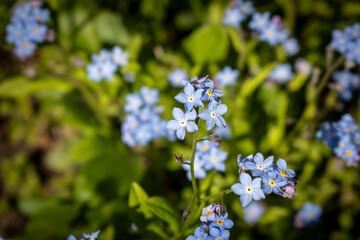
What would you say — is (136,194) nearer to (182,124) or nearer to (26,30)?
(182,124)

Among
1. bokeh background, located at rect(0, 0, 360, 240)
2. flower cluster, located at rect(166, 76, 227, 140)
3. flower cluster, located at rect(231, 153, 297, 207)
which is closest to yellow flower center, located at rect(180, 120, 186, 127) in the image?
flower cluster, located at rect(166, 76, 227, 140)

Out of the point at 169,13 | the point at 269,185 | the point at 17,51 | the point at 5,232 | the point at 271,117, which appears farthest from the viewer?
the point at 169,13

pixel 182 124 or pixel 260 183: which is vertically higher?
pixel 182 124

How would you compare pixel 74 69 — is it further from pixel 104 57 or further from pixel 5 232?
pixel 5 232

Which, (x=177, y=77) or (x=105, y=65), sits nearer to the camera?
(x=105, y=65)

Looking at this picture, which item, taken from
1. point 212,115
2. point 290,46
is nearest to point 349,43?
point 290,46

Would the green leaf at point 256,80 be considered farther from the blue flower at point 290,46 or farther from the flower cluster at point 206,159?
the flower cluster at point 206,159

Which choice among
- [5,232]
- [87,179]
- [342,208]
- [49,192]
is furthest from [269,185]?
[5,232]
